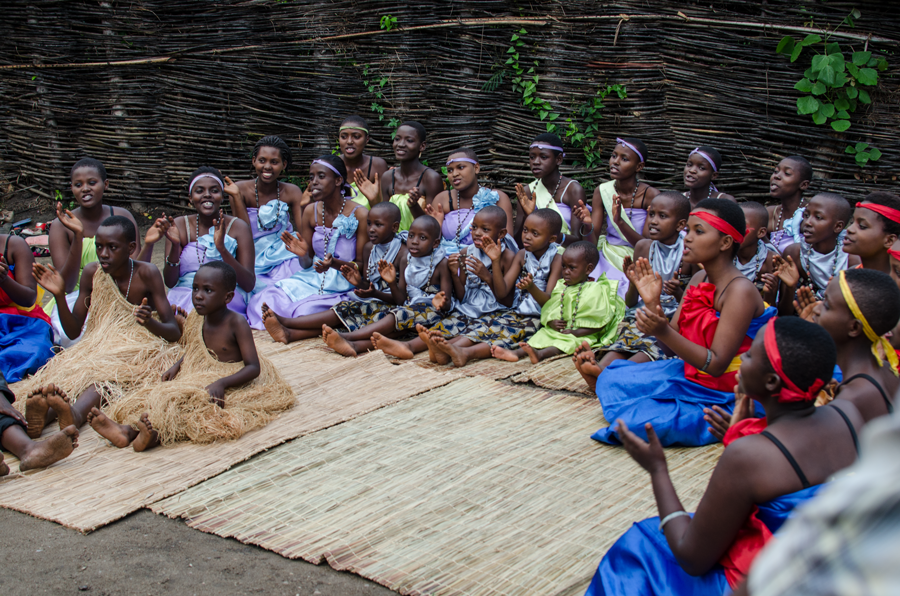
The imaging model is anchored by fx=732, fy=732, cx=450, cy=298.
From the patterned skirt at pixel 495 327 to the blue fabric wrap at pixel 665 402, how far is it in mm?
1376

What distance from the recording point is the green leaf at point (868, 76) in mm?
6293

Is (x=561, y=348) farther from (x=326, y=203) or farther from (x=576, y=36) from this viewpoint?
(x=576, y=36)

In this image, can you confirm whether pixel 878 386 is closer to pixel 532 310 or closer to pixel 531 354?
pixel 531 354

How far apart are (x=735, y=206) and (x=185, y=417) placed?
117 inches

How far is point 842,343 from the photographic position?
254 cm

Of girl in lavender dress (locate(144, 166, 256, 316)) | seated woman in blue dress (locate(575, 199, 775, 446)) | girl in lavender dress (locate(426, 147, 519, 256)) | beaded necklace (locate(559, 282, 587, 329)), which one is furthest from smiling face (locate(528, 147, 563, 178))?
seated woman in blue dress (locate(575, 199, 775, 446))

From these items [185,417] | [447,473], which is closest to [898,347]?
[447,473]

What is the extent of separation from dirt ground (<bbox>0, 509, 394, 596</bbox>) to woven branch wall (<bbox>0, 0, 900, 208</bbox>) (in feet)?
18.5

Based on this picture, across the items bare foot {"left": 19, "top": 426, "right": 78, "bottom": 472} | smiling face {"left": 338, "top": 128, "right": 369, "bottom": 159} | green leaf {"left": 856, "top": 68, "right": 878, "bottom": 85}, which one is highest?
green leaf {"left": 856, "top": 68, "right": 878, "bottom": 85}

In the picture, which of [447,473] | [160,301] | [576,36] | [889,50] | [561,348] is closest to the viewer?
[447,473]

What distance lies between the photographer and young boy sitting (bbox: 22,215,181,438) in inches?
166

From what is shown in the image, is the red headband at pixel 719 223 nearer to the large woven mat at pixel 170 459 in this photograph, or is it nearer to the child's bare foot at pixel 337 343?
the large woven mat at pixel 170 459

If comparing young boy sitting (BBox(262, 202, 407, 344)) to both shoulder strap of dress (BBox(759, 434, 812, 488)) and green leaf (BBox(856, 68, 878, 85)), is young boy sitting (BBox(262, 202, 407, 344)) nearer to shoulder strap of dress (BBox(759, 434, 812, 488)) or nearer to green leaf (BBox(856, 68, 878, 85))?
shoulder strap of dress (BBox(759, 434, 812, 488))

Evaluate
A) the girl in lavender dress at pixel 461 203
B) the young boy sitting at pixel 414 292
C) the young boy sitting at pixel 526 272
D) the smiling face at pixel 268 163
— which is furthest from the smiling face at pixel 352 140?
the young boy sitting at pixel 526 272
